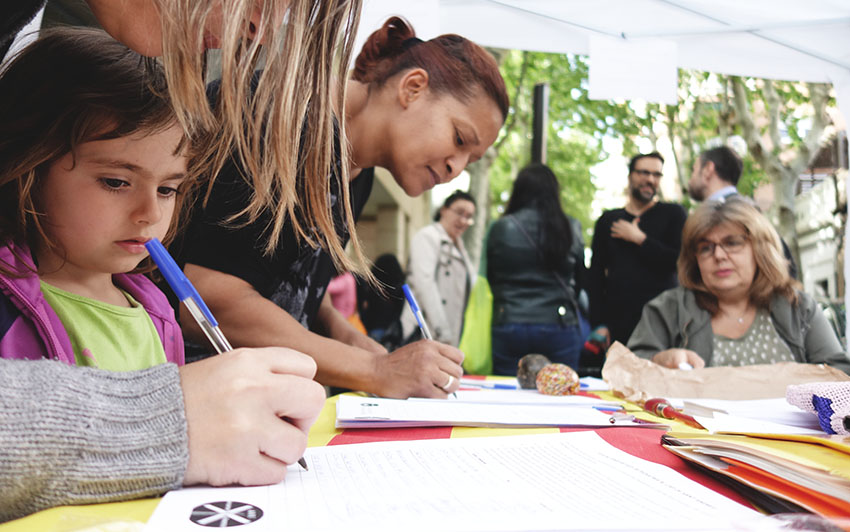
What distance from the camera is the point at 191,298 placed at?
2.74 ft

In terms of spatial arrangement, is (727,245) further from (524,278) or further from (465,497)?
(465,497)

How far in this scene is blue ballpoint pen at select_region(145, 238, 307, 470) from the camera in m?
0.82

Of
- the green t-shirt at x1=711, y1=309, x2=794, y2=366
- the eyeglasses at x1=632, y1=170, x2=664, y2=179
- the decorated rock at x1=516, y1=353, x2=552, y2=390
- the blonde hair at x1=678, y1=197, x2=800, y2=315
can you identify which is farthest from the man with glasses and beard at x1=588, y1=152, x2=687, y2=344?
the decorated rock at x1=516, y1=353, x2=552, y2=390

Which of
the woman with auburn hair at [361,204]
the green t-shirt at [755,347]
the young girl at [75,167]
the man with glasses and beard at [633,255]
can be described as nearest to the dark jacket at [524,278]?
the man with glasses and beard at [633,255]

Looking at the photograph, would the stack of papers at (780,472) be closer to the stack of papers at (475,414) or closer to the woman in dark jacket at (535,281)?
the stack of papers at (475,414)

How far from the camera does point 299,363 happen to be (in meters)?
0.72

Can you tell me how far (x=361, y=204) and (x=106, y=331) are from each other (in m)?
0.96

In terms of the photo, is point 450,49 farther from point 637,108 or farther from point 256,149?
point 637,108

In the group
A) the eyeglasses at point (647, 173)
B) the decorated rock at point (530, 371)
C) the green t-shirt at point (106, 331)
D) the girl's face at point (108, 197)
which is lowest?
the decorated rock at point (530, 371)

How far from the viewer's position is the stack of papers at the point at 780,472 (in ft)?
1.93

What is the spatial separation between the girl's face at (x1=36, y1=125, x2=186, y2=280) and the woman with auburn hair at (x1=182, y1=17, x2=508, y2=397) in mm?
266

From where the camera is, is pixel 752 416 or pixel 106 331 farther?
pixel 752 416

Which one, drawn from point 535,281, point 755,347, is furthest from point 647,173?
point 755,347

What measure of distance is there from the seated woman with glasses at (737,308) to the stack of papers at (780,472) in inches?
61.0
